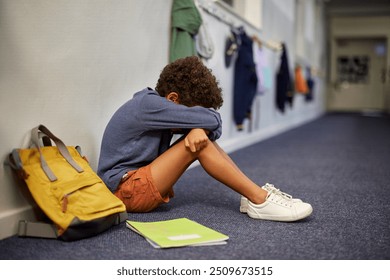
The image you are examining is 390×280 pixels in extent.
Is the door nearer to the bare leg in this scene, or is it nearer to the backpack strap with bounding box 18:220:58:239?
the bare leg

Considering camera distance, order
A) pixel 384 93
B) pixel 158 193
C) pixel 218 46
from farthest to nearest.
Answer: pixel 384 93
pixel 218 46
pixel 158 193

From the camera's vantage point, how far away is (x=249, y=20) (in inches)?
192

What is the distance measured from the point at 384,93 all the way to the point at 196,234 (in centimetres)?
1328

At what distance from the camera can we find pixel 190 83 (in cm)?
180

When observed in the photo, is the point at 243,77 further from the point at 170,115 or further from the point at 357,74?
the point at 357,74

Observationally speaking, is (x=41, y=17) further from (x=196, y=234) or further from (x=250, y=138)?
(x=250, y=138)

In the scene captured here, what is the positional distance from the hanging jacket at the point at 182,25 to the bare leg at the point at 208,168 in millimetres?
1096

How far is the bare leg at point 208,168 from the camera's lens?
1.72 metres

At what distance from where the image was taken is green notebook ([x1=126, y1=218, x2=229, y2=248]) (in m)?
1.42

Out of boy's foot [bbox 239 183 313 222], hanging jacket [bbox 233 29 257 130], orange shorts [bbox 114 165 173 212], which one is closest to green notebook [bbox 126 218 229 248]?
orange shorts [bbox 114 165 173 212]

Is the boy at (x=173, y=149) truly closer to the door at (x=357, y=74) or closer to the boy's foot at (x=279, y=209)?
the boy's foot at (x=279, y=209)

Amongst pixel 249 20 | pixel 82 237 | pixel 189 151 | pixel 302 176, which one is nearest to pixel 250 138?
pixel 249 20

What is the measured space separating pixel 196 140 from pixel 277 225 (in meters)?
0.42

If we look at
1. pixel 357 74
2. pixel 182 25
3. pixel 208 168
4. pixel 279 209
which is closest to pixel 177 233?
pixel 208 168
